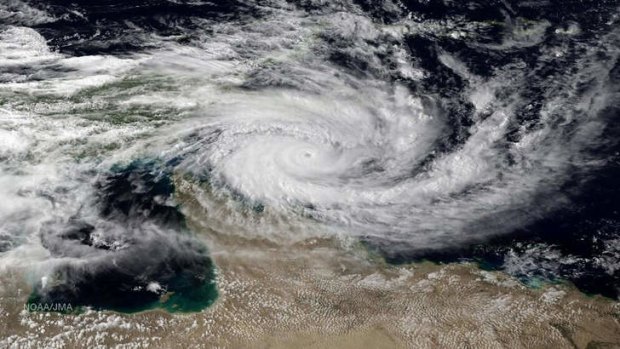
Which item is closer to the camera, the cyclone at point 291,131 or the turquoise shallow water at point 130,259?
the turquoise shallow water at point 130,259

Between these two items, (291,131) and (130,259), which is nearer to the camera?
(130,259)

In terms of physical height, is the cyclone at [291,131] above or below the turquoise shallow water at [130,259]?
above

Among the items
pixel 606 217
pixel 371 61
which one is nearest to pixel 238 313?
pixel 606 217

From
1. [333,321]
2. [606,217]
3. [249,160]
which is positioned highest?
[606,217]

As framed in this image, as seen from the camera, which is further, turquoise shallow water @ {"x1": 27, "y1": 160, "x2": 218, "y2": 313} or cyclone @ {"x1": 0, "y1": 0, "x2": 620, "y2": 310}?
cyclone @ {"x1": 0, "y1": 0, "x2": 620, "y2": 310}

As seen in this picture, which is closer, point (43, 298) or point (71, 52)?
point (43, 298)

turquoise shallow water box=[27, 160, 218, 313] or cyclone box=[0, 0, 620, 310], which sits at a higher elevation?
cyclone box=[0, 0, 620, 310]

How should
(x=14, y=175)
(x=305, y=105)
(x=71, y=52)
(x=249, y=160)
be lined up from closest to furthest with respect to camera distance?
(x=14, y=175)
(x=249, y=160)
(x=305, y=105)
(x=71, y=52)

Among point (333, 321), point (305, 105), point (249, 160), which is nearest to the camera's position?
point (333, 321)

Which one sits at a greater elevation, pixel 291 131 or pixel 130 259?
pixel 291 131

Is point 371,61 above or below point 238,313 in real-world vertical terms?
above

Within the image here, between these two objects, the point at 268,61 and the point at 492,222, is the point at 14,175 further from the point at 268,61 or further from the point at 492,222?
the point at 492,222
